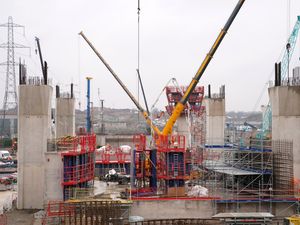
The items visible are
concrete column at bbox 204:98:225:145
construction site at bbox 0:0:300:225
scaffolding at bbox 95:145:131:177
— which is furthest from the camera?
concrete column at bbox 204:98:225:145

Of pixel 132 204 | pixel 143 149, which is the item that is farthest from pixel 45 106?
pixel 132 204

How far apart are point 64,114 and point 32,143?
42.1 ft

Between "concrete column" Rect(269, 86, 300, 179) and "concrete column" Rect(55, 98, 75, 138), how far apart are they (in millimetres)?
22891

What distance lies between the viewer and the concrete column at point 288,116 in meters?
26.9

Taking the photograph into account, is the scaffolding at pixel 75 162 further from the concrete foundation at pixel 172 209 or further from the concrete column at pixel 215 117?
the concrete column at pixel 215 117

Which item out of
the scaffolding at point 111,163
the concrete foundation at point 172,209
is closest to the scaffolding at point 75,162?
the concrete foundation at point 172,209

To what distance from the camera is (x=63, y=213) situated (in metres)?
24.1

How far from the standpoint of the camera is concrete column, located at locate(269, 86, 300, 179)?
26.9 m

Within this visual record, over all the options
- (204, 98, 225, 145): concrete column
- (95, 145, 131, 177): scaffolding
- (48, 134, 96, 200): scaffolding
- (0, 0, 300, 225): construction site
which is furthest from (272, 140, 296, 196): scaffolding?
(95, 145, 131, 177): scaffolding

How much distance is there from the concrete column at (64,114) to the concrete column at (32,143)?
12.4 m

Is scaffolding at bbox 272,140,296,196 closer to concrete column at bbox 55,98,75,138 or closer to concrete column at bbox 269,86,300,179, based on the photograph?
concrete column at bbox 269,86,300,179

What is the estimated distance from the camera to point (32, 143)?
3022cm

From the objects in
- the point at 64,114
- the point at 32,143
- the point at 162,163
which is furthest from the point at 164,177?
the point at 64,114

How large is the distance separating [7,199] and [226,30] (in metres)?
23.4
